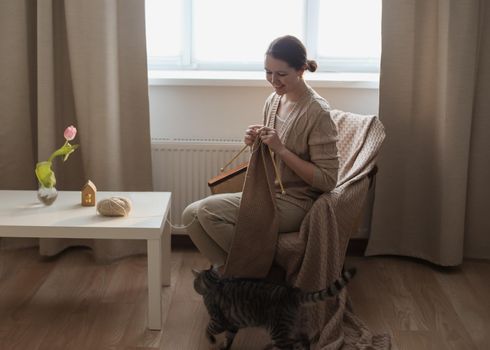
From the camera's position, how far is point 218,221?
105 inches

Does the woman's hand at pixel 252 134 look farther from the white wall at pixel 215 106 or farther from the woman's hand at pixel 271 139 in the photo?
the white wall at pixel 215 106

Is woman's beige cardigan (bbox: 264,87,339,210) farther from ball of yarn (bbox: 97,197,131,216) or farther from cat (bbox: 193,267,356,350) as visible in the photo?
ball of yarn (bbox: 97,197,131,216)

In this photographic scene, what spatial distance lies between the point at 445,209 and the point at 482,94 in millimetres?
547

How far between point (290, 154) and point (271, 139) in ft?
0.29

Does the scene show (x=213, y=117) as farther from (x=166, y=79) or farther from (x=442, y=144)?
(x=442, y=144)

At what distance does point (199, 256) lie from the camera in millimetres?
3520

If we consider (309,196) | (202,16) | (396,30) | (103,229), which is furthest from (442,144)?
(103,229)

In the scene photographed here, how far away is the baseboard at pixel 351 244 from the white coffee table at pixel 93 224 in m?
0.71

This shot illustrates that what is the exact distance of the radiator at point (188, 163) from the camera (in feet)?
11.2

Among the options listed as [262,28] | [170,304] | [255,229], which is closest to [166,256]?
[170,304]

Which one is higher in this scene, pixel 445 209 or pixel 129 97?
pixel 129 97

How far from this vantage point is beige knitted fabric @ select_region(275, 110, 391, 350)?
2.61 m

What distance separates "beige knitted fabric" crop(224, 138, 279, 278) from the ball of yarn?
454 mm

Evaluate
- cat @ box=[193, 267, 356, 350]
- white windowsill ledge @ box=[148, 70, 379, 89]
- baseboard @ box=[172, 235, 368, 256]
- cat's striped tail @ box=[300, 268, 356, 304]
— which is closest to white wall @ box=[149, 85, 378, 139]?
white windowsill ledge @ box=[148, 70, 379, 89]
